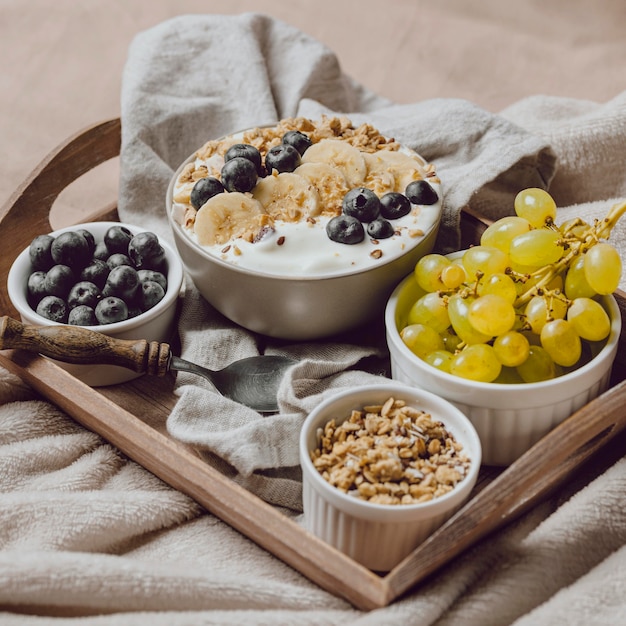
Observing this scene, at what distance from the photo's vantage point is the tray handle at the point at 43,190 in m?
1.23

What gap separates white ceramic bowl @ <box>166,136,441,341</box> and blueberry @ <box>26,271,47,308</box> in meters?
0.17

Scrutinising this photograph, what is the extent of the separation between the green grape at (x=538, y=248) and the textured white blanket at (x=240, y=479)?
0.22 m

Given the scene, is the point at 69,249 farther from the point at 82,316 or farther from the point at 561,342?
the point at 561,342

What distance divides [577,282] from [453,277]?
0.45 feet

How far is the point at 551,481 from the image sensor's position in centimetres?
90

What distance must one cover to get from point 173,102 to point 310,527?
80cm

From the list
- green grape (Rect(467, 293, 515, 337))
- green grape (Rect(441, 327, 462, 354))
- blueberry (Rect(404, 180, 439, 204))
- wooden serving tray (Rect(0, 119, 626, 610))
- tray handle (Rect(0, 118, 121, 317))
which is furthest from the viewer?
tray handle (Rect(0, 118, 121, 317))

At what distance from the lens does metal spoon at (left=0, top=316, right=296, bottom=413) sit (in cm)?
100

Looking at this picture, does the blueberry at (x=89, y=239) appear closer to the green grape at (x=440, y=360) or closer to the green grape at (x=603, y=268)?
the green grape at (x=440, y=360)

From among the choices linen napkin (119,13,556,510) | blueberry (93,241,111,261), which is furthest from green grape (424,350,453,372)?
blueberry (93,241,111,261)

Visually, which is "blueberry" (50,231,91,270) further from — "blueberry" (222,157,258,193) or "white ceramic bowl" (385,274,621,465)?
"white ceramic bowl" (385,274,621,465)

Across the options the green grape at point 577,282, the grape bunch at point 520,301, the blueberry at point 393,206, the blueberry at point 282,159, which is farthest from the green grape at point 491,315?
the blueberry at point 282,159

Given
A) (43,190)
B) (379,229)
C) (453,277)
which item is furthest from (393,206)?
(43,190)

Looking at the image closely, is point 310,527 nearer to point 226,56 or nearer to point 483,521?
point 483,521
